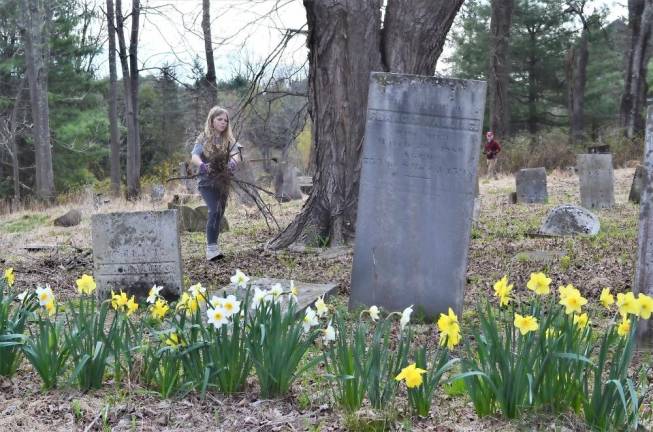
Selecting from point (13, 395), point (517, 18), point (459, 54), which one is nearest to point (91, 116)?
point (459, 54)

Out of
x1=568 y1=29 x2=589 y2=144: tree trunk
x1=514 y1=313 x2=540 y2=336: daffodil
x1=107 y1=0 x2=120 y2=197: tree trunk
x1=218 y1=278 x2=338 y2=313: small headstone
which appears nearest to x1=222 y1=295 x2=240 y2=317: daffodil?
x1=514 y1=313 x2=540 y2=336: daffodil

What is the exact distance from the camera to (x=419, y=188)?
580cm

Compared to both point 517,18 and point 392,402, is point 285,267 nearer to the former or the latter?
point 392,402

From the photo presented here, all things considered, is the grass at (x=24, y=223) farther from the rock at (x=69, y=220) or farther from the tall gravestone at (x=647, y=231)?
the tall gravestone at (x=647, y=231)

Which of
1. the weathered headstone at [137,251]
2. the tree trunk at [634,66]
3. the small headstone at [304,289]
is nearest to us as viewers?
the small headstone at [304,289]

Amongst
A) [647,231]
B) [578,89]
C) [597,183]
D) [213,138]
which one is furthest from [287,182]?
[578,89]

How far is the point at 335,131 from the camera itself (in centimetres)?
910

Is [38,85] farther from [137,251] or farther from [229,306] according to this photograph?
[229,306]

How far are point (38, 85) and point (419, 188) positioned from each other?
20028 mm

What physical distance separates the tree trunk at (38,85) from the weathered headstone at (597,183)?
15440mm

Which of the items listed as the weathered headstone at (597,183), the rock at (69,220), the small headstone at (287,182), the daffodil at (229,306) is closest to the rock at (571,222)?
the weathered headstone at (597,183)

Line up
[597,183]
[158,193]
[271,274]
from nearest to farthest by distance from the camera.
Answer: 1. [271,274]
2. [597,183]
3. [158,193]

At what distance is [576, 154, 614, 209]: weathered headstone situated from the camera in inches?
527

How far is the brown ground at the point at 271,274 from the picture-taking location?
351cm
